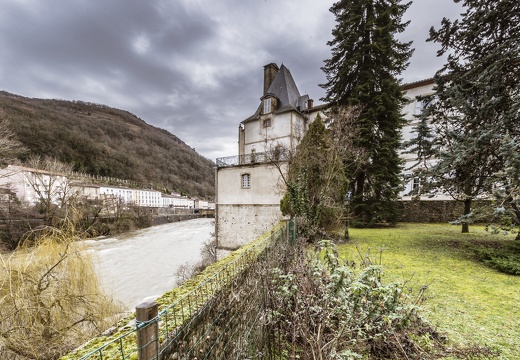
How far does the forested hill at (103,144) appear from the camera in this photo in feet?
209

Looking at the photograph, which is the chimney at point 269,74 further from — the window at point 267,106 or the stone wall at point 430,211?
the stone wall at point 430,211

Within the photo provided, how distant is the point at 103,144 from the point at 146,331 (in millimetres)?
99052

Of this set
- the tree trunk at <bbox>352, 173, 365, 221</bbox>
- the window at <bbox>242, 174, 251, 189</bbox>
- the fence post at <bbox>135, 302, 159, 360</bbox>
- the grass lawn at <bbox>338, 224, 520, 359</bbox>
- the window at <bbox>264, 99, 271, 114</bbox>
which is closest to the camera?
the fence post at <bbox>135, 302, 159, 360</bbox>

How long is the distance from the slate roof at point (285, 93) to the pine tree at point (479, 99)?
13.8 m

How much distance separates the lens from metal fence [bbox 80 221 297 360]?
1436 millimetres

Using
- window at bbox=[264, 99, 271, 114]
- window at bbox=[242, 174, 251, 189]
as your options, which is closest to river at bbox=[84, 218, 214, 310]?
window at bbox=[242, 174, 251, 189]

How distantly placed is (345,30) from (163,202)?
7185 cm

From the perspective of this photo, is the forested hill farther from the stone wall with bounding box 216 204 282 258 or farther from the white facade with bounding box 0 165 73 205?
the stone wall with bounding box 216 204 282 258

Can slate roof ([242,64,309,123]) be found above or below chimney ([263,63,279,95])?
below

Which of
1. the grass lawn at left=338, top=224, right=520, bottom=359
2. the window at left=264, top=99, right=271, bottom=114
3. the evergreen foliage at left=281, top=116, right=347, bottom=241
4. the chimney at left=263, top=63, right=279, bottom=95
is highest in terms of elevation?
the chimney at left=263, top=63, right=279, bottom=95

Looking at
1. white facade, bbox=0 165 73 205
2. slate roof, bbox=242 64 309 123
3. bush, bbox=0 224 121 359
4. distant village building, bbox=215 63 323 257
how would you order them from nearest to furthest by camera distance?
bush, bbox=0 224 121 359 < distant village building, bbox=215 63 323 257 < white facade, bbox=0 165 73 205 < slate roof, bbox=242 64 309 123

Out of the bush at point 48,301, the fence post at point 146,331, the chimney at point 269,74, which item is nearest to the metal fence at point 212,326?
the fence post at point 146,331

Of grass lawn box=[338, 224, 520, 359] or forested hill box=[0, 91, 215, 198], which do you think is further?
forested hill box=[0, 91, 215, 198]

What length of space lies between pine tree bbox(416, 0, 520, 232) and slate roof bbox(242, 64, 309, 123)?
45.4 ft
